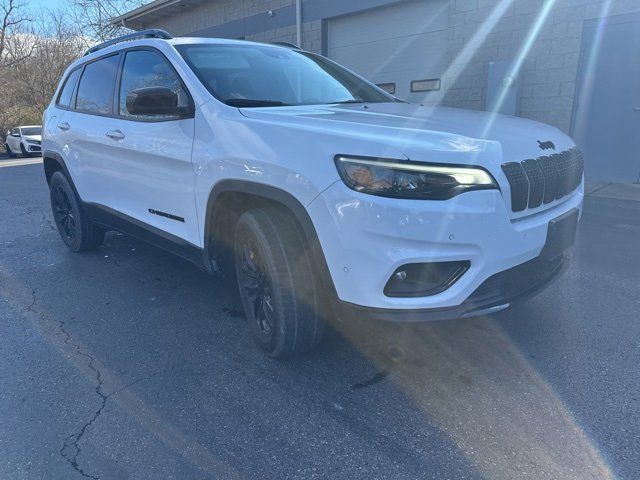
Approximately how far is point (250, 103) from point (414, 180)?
135 centimetres

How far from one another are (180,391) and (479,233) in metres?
1.69

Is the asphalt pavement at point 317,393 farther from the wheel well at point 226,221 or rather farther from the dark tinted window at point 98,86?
the dark tinted window at point 98,86

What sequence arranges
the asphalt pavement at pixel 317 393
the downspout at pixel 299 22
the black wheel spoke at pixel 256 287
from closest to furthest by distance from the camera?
the asphalt pavement at pixel 317 393 → the black wheel spoke at pixel 256 287 → the downspout at pixel 299 22

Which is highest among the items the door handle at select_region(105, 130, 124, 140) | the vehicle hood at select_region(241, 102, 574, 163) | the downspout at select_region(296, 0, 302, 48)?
the downspout at select_region(296, 0, 302, 48)

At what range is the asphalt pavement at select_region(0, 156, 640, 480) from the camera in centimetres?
197

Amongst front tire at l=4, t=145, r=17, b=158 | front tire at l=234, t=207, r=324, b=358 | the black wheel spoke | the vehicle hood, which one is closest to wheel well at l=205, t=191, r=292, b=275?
front tire at l=234, t=207, r=324, b=358

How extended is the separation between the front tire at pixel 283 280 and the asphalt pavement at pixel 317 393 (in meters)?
0.20

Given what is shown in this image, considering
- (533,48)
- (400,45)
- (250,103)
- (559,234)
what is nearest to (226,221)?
(250,103)

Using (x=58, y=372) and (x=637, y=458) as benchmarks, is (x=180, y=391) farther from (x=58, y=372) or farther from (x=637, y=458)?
(x=637, y=458)

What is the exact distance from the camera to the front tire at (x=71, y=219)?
463cm

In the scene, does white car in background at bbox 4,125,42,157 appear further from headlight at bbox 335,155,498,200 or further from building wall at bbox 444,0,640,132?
headlight at bbox 335,155,498,200

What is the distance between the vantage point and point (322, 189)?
2115 millimetres

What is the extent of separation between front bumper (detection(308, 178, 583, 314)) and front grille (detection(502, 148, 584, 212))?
11 cm

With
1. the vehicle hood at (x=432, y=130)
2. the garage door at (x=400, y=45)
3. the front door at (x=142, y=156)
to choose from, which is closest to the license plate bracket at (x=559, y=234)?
the vehicle hood at (x=432, y=130)
